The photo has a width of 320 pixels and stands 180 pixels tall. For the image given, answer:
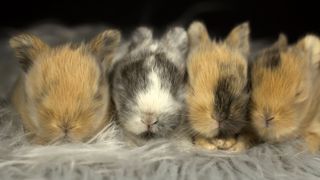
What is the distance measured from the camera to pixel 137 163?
1083 millimetres

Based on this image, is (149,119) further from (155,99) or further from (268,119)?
(268,119)

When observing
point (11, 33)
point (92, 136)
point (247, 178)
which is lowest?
point (247, 178)

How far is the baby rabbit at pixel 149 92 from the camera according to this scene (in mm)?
1091

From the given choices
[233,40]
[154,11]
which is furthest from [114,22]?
[233,40]

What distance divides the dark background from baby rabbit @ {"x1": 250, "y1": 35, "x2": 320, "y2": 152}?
931 millimetres

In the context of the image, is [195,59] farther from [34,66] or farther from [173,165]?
[34,66]

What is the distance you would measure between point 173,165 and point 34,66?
0.37m

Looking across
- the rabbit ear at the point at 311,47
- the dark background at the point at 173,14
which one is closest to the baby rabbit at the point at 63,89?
the rabbit ear at the point at 311,47

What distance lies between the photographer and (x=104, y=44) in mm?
1225

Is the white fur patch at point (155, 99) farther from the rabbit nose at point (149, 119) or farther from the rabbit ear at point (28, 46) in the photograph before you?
the rabbit ear at point (28, 46)

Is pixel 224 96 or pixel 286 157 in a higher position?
pixel 224 96

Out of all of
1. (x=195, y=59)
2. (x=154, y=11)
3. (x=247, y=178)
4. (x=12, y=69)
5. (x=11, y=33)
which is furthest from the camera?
(x=154, y=11)

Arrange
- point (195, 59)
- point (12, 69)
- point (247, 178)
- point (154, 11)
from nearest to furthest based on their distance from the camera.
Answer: point (247, 178), point (195, 59), point (12, 69), point (154, 11)

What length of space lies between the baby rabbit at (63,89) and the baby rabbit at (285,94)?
330 millimetres
